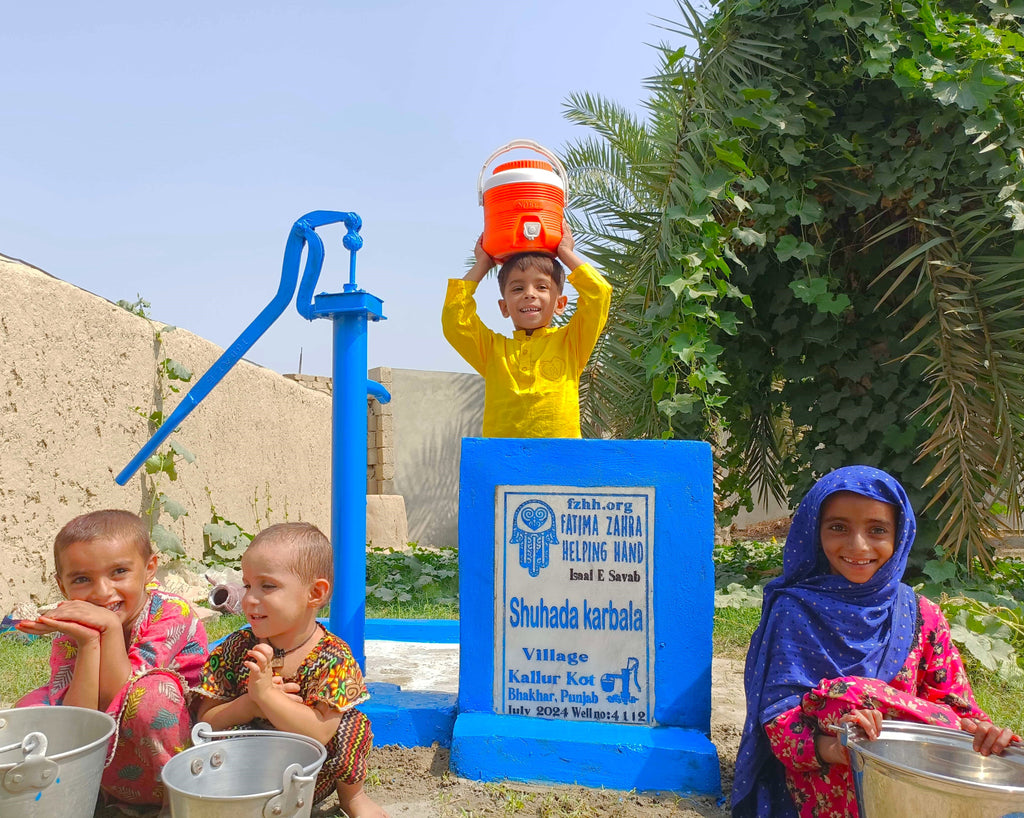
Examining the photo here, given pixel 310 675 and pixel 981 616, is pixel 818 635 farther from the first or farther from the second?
pixel 981 616

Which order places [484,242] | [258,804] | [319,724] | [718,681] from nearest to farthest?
[258,804] → [319,724] → [484,242] → [718,681]

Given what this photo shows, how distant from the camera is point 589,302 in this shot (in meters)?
2.59

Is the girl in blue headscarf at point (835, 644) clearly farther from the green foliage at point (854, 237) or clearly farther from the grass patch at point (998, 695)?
the green foliage at point (854, 237)

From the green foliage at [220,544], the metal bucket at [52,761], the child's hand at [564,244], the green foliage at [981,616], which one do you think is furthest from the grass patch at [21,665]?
the green foliage at [981,616]

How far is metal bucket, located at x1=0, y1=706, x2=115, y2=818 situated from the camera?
141 cm

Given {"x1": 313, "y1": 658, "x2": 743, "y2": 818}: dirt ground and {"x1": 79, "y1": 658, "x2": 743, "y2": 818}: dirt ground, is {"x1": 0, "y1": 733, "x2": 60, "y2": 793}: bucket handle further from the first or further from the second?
{"x1": 313, "y1": 658, "x2": 743, "y2": 818}: dirt ground

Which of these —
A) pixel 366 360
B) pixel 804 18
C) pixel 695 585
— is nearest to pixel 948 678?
pixel 695 585

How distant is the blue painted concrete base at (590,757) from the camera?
2.10 meters

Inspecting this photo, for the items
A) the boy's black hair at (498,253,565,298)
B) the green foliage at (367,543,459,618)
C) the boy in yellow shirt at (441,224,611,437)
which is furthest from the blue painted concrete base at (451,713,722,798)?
the green foliage at (367,543,459,618)

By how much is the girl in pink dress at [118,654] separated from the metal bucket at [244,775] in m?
0.16

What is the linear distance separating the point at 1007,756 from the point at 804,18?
3877mm

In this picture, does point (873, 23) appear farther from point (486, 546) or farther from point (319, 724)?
point (319, 724)

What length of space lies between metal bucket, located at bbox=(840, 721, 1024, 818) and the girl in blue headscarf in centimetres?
23

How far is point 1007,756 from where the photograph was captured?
149 cm
